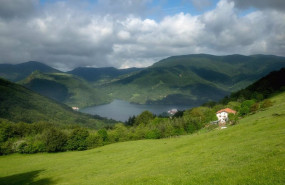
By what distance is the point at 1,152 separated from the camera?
85.4 m

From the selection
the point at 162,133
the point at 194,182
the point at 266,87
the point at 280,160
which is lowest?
the point at 162,133

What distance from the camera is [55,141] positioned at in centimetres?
8644

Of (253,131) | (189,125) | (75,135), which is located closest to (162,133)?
(189,125)

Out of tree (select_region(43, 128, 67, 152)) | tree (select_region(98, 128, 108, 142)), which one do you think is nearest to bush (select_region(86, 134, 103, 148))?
tree (select_region(98, 128, 108, 142))

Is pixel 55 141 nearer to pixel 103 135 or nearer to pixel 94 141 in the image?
pixel 94 141

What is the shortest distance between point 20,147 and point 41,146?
9.90 meters

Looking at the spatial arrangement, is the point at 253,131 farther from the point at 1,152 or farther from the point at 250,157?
the point at 1,152

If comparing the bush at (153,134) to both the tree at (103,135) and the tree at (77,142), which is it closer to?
the tree at (103,135)

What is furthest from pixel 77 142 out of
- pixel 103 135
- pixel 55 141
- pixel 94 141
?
pixel 103 135

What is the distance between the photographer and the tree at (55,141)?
86125mm

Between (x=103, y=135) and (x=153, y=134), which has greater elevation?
(x=103, y=135)

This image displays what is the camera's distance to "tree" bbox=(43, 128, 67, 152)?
283ft

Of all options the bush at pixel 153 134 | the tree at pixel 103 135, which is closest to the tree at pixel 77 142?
the tree at pixel 103 135

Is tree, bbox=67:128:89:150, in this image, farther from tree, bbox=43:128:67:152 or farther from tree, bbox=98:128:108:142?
tree, bbox=98:128:108:142
